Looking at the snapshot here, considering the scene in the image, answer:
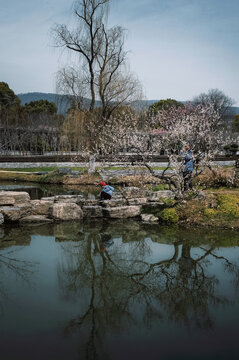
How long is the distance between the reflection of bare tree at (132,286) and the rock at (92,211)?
2.47m

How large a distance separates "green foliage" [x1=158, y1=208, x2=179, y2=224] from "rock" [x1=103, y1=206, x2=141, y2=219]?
2.91 feet

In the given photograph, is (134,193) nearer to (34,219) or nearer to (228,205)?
(228,205)

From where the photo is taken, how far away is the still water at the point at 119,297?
3592 millimetres

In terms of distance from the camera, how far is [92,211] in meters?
9.81

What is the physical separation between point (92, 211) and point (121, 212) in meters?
0.93

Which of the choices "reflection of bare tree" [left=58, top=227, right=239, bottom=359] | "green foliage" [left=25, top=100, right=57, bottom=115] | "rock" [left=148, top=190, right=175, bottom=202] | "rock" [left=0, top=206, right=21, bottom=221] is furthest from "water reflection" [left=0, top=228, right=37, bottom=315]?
"green foliage" [left=25, top=100, right=57, bottom=115]

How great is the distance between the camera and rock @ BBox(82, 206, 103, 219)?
9797 millimetres

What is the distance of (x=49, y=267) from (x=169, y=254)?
8.30 feet

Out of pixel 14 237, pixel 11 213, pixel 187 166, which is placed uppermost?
pixel 187 166

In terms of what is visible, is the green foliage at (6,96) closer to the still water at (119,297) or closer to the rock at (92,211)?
the rock at (92,211)

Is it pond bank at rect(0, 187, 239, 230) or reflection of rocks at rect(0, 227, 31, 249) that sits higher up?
pond bank at rect(0, 187, 239, 230)

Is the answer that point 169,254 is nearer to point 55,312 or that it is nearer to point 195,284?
point 195,284

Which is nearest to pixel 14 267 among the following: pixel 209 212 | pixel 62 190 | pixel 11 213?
pixel 11 213

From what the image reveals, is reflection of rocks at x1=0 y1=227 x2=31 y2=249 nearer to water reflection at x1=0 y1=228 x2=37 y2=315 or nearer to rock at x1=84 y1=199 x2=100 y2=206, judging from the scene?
water reflection at x1=0 y1=228 x2=37 y2=315
